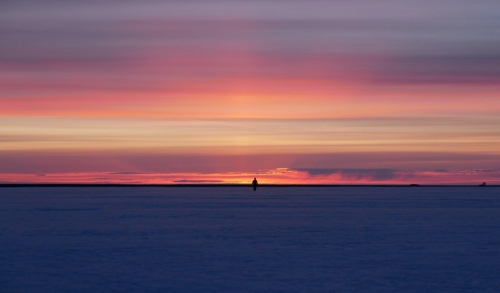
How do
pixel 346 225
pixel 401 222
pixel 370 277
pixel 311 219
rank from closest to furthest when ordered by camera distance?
1. pixel 370 277
2. pixel 346 225
3. pixel 401 222
4. pixel 311 219

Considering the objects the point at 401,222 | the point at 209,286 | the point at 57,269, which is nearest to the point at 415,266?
the point at 209,286

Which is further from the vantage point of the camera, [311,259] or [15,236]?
[15,236]

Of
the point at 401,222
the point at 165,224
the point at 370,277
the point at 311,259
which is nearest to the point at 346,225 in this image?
the point at 401,222

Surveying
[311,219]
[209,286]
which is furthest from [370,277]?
[311,219]

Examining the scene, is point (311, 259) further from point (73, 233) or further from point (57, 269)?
point (73, 233)

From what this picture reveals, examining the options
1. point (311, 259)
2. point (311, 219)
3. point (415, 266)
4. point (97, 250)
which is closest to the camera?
point (415, 266)

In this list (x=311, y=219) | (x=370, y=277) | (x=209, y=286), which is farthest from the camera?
(x=311, y=219)

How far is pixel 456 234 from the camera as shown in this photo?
2347cm

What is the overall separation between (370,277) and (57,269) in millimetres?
7091

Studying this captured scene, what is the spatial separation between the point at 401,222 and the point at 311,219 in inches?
162

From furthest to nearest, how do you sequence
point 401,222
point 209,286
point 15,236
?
1. point 401,222
2. point 15,236
3. point 209,286

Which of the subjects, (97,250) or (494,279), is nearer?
(494,279)

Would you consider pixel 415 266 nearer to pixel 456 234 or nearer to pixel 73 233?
pixel 456 234

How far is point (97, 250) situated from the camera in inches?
742
